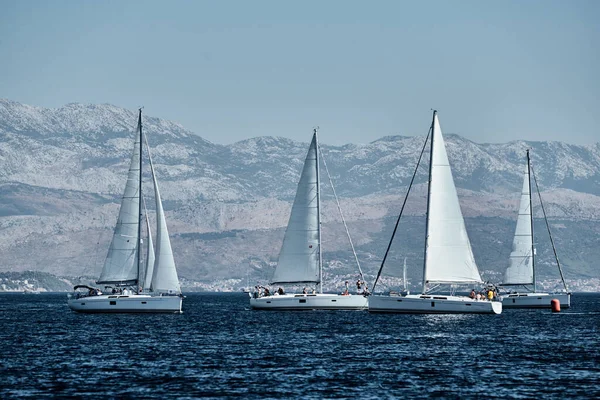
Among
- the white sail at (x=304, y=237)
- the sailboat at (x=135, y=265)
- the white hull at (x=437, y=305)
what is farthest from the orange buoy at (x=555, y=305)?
the sailboat at (x=135, y=265)

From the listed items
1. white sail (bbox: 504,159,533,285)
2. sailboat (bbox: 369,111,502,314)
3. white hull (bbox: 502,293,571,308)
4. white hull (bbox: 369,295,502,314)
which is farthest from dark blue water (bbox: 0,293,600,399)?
white hull (bbox: 502,293,571,308)

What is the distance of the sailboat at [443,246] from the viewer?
110 metres

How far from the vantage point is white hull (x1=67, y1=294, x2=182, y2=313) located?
116 metres

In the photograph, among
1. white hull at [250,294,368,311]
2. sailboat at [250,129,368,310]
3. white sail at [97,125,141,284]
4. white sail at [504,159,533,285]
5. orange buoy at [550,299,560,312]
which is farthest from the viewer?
white sail at [504,159,533,285]

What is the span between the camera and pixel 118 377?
61.0 m

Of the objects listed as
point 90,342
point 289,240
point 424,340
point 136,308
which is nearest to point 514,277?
point 289,240

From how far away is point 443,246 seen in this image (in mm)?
110250

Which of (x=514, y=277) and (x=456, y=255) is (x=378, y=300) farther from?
(x=514, y=277)

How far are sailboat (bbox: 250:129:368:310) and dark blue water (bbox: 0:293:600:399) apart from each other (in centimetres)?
1387

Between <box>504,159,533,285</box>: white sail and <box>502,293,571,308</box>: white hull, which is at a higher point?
<box>504,159,533,285</box>: white sail

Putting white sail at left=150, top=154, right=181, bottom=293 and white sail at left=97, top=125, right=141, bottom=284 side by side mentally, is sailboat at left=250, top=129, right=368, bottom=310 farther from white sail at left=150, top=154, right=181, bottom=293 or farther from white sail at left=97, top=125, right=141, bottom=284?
white sail at left=97, top=125, right=141, bottom=284

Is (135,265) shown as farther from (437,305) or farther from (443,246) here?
(443,246)

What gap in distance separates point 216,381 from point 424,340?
29665mm

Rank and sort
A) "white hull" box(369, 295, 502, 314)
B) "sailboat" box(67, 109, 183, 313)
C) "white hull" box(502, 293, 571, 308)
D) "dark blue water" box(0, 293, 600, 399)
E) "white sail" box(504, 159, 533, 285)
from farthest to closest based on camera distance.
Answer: "white hull" box(502, 293, 571, 308) → "white sail" box(504, 159, 533, 285) → "sailboat" box(67, 109, 183, 313) → "white hull" box(369, 295, 502, 314) → "dark blue water" box(0, 293, 600, 399)
